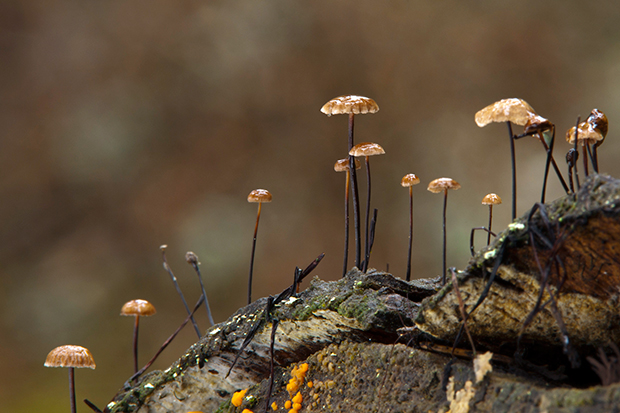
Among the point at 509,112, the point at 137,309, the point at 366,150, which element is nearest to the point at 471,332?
the point at 509,112

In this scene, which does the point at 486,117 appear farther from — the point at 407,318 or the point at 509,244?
the point at 407,318

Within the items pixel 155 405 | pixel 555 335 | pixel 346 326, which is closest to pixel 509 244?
pixel 555 335

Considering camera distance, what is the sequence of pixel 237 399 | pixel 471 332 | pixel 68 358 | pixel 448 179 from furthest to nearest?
pixel 448 179
pixel 68 358
pixel 237 399
pixel 471 332

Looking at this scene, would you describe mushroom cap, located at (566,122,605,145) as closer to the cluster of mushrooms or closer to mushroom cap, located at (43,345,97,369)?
the cluster of mushrooms

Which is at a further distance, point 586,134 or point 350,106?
point 350,106

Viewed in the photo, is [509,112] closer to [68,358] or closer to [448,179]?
[448,179]

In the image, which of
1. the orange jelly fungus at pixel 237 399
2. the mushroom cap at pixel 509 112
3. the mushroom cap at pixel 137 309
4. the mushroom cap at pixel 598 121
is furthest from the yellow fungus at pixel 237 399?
the mushroom cap at pixel 598 121

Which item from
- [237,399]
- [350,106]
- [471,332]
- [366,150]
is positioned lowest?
[237,399]

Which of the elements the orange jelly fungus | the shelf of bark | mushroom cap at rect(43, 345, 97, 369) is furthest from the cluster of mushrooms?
the orange jelly fungus

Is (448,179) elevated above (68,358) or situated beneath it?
elevated above
